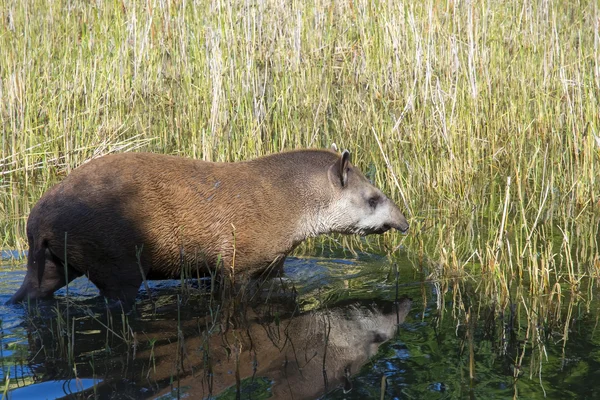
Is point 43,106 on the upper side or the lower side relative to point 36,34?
lower

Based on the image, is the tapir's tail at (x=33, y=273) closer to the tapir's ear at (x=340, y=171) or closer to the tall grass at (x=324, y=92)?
the tall grass at (x=324, y=92)

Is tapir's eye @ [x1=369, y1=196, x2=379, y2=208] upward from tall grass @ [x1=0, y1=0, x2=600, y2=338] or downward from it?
downward

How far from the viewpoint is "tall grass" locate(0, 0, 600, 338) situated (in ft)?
27.5

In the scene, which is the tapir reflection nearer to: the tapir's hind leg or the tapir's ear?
the tapir's ear

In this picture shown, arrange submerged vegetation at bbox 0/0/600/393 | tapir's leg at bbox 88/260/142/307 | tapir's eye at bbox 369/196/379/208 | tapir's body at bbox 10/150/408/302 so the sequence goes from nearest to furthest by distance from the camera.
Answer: tapir's body at bbox 10/150/408/302 → tapir's leg at bbox 88/260/142/307 → tapir's eye at bbox 369/196/379/208 → submerged vegetation at bbox 0/0/600/393

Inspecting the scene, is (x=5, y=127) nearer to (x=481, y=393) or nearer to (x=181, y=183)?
(x=181, y=183)

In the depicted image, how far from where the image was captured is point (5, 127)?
9.38 meters

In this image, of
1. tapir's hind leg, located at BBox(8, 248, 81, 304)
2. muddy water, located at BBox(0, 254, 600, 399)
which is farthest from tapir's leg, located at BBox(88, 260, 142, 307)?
tapir's hind leg, located at BBox(8, 248, 81, 304)

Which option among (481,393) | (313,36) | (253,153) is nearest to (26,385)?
(481,393)

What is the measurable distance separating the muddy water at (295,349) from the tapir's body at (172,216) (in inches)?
10.9

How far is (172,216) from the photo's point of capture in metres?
6.08

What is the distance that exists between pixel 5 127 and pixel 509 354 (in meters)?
6.88

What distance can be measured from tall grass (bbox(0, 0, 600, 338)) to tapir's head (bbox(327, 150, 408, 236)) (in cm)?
70

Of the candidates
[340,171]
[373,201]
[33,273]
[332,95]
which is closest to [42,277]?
[33,273]
